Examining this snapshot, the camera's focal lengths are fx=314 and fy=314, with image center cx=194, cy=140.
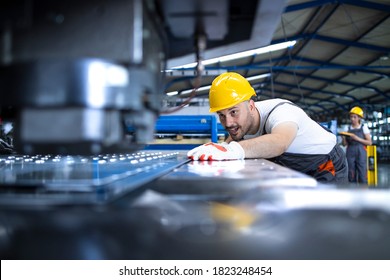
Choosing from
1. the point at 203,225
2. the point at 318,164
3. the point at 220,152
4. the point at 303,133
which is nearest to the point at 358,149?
the point at 318,164

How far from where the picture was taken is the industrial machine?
51 cm

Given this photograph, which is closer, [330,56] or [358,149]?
[358,149]

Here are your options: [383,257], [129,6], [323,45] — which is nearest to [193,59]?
[129,6]

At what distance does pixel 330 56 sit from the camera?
908 centimetres

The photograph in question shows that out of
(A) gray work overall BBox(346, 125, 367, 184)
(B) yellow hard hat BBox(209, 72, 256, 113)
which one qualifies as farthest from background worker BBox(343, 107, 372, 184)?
(B) yellow hard hat BBox(209, 72, 256, 113)

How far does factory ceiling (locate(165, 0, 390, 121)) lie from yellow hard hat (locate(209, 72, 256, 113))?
1340 millimetres

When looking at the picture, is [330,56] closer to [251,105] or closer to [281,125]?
[251,105]

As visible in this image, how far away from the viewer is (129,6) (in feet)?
2.02

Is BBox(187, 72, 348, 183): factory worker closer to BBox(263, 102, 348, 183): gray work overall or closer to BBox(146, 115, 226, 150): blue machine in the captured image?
BBox(263, 102, 348, 183): gray work overall

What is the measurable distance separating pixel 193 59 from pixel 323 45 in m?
8.50

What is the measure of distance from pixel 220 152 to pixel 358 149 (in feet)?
16.6

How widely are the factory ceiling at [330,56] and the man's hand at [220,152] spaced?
6.02 feet

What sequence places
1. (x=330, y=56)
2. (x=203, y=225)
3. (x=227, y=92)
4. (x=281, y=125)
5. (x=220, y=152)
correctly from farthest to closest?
(x=330, y=56), (x=227, y=92), (x=281, y=125), (x=220, y=152), (x=203, y=225)

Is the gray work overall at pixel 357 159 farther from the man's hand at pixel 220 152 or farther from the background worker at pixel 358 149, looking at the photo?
the man's hand at pixel 220 152
